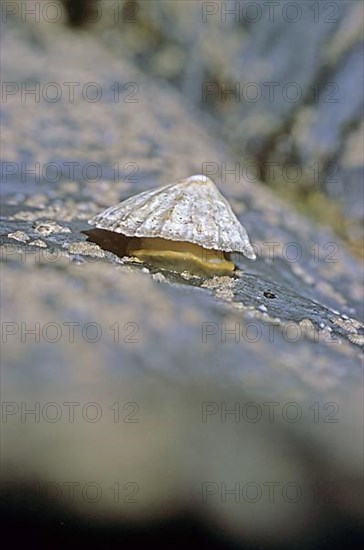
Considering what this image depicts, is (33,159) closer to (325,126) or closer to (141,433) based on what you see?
(325,126)

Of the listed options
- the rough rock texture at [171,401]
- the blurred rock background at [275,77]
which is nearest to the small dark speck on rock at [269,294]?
the rough rock texture at [171,401]

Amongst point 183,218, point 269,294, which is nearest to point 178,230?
point 183,218

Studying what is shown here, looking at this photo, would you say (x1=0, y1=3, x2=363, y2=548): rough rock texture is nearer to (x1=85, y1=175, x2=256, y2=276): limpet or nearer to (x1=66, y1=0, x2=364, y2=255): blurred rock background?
(x1=85, y1=175, x2=256, y2=276): limpet

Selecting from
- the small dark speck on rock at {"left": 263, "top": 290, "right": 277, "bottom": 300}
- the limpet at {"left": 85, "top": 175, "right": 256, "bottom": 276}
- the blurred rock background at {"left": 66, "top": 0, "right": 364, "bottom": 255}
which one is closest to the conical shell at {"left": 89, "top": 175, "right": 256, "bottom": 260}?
the limpet at {"left": 85, "top": 175, "right": 256, "bottom": 276}

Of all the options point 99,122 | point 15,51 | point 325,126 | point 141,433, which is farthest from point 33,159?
point 141,433

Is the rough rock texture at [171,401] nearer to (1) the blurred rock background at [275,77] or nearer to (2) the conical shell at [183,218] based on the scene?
(2) the conical shell at [183,218]

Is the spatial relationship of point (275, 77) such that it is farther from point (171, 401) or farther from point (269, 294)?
point (171, 401)

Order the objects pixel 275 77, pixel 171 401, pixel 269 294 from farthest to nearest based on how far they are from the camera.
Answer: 1. pixel 275 77
2. pixel 269 294
3. pixel 171 401

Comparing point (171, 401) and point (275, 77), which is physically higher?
point (275, 77)
